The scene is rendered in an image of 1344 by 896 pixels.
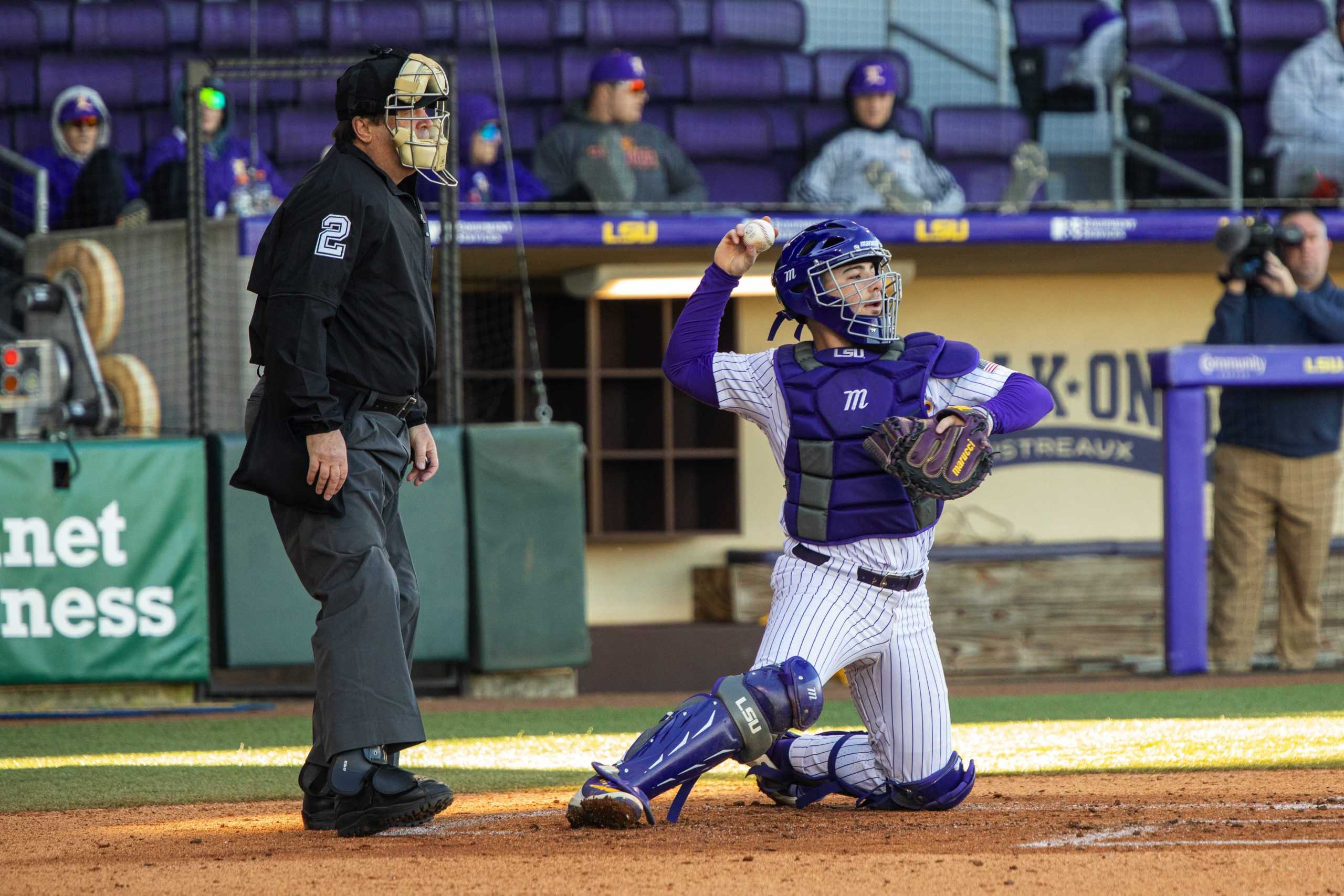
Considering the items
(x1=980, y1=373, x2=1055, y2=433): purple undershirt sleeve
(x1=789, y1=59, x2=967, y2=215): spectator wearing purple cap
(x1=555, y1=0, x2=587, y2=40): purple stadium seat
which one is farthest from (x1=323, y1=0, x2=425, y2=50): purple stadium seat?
(x1=980, y1=373, x2=1055, y2=433): purple undershirt sleeve

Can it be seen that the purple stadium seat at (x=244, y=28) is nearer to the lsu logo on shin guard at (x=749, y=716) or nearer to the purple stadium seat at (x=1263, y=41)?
the purple stadium seat at (x=1263, y=41)

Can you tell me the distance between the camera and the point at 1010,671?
8375 mm

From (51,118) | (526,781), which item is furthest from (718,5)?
(526,781)

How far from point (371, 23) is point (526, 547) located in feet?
14.8

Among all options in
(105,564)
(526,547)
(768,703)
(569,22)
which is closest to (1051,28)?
(569,22)

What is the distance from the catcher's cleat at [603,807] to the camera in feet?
10.4

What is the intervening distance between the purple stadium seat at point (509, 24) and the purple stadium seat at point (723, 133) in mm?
1037

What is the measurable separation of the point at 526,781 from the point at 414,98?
184 centimetres

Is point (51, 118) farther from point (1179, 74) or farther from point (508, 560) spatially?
point (1179, 74)

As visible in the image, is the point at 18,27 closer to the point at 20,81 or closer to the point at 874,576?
the point at 20,81

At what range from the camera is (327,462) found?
3.34m

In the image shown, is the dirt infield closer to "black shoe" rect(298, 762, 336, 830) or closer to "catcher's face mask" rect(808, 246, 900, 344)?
"black shoe" rect(298, 762, 336, 830)

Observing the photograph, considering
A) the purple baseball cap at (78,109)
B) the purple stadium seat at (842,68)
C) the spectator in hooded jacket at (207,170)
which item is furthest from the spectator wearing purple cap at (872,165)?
the purple baseball cap at (78,109)

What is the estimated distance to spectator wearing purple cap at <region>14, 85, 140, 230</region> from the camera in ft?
27.5
